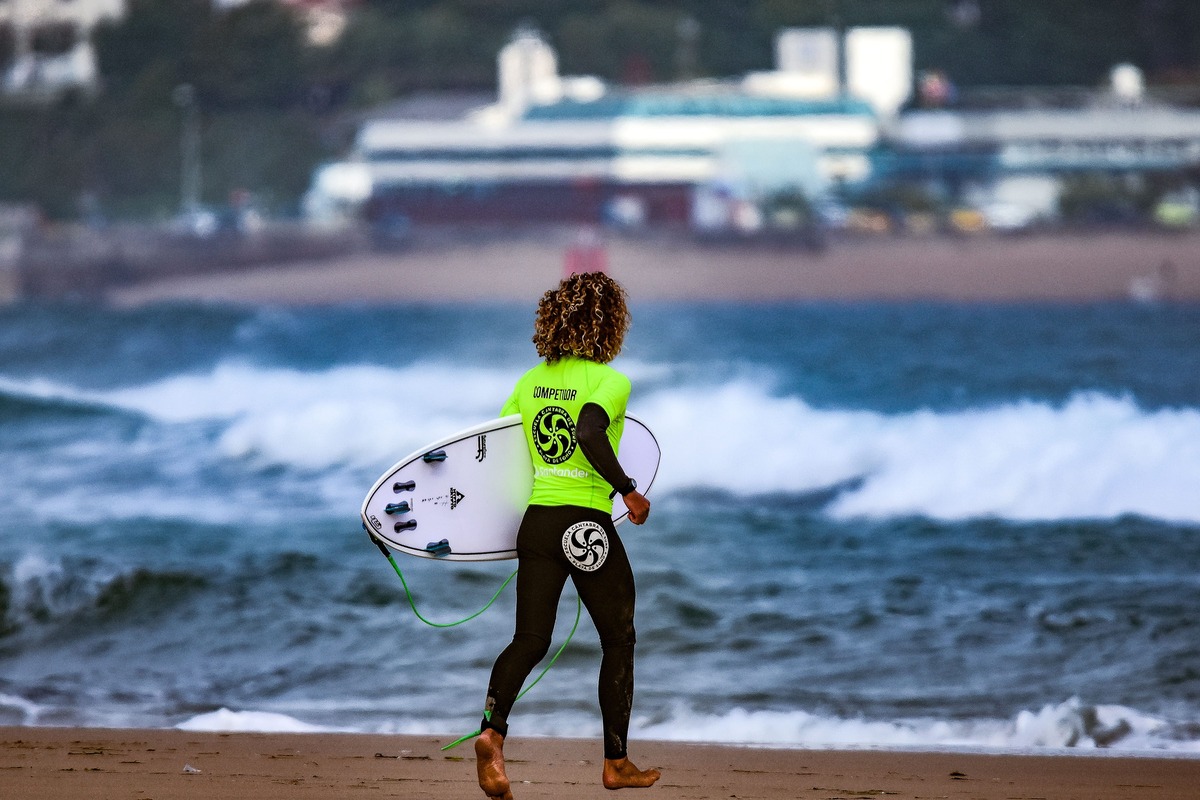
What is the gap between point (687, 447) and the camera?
11.9m

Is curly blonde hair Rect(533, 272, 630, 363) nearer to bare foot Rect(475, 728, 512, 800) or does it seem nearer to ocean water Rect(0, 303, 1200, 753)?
bare foot Rect(475, 728, 512, 800)

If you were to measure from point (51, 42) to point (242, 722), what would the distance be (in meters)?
21.7

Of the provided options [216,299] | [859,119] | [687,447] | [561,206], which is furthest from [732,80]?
[687,447]

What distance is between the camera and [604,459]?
2562mm

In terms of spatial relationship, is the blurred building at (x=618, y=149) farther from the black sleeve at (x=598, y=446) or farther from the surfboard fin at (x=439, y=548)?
the black sleeve at (x=598, y=446)

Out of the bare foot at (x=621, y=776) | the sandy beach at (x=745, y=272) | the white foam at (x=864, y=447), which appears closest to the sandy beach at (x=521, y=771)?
the bare foot at (x=621, y=776)

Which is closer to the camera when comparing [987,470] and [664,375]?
[987,470]

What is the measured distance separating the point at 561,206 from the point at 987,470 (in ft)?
76.7

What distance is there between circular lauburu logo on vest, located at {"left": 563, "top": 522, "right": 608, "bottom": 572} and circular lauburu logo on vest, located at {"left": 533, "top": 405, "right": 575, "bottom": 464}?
0.12 metres

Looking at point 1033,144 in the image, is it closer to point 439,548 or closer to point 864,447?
point 864,447

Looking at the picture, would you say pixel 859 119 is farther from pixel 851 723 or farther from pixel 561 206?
pixel 851 723

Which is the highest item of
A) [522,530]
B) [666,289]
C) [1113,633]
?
[522,530]

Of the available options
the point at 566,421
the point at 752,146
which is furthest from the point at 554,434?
the point at 752,146

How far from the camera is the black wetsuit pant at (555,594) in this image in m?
2.61
